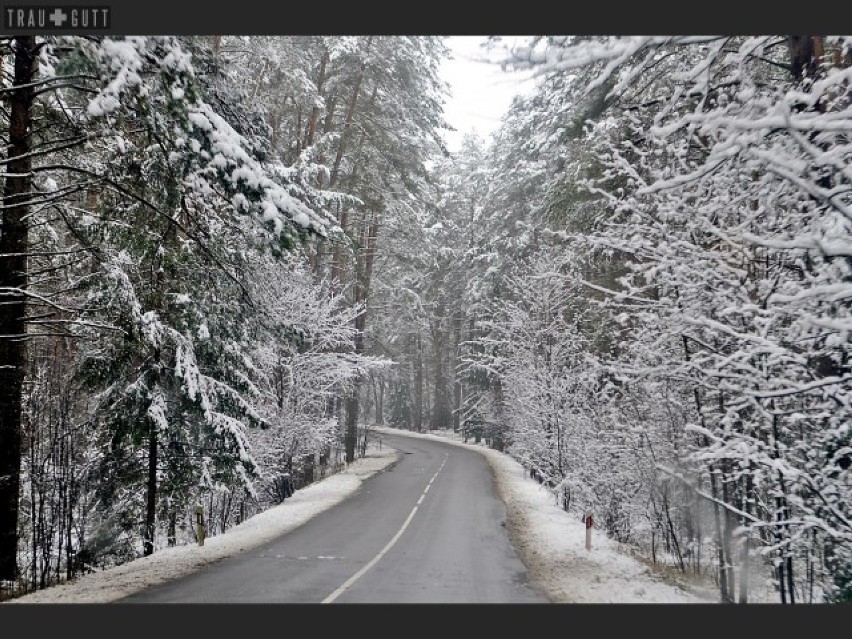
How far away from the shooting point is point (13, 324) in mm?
9398

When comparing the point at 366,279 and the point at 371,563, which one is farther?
the point at 366,279

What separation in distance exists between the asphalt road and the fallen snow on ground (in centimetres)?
37

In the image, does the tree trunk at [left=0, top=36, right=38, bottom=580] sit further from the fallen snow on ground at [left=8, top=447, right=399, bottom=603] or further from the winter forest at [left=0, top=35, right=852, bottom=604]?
the fallen snow on ground at [left=8, top=447, right=399, bottom=603]

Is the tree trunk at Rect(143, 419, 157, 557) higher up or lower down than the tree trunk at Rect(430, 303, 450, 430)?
lower down

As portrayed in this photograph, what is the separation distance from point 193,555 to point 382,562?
3703mm

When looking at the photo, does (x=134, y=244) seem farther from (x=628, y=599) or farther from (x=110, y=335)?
(x=628, y=599)

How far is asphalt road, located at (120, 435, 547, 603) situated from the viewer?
8.89 metres

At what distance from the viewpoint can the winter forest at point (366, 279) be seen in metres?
6.00

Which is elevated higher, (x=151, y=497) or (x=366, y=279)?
(x=366, y=279)
